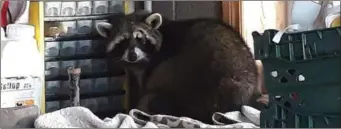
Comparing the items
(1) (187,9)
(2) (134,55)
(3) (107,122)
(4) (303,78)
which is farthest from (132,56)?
(4) (303,78)

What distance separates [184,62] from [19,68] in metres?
0.37

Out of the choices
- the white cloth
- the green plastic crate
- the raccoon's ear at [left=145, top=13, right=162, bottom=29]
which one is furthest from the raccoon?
the green plastic crate

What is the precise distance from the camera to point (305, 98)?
3.10 ft

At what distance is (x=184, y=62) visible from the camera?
1354 millimetres

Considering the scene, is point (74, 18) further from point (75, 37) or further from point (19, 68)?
point (19, 68)

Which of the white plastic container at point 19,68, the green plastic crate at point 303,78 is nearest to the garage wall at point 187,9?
the white plastic container at point 19,68

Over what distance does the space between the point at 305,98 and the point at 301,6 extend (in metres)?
0.41

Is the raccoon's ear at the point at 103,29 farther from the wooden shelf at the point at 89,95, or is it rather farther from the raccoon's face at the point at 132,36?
the wooden shelf at the point at 89,95

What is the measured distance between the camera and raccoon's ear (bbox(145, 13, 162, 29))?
4.53 feet

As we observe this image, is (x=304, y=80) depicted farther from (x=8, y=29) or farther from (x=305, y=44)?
(x=8, y=29)

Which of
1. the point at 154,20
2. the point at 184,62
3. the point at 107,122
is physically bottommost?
the point at 107,122

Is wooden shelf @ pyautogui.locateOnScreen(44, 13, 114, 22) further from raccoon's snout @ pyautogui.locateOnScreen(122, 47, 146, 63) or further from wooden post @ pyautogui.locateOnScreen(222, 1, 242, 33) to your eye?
wooden post @ pyautogui.locateOnScreen(222, 1, 242, 33)

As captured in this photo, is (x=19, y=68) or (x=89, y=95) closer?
(x=19, y=68)

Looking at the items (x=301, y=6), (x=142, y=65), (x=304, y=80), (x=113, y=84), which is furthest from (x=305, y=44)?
(x=113, y=84)
